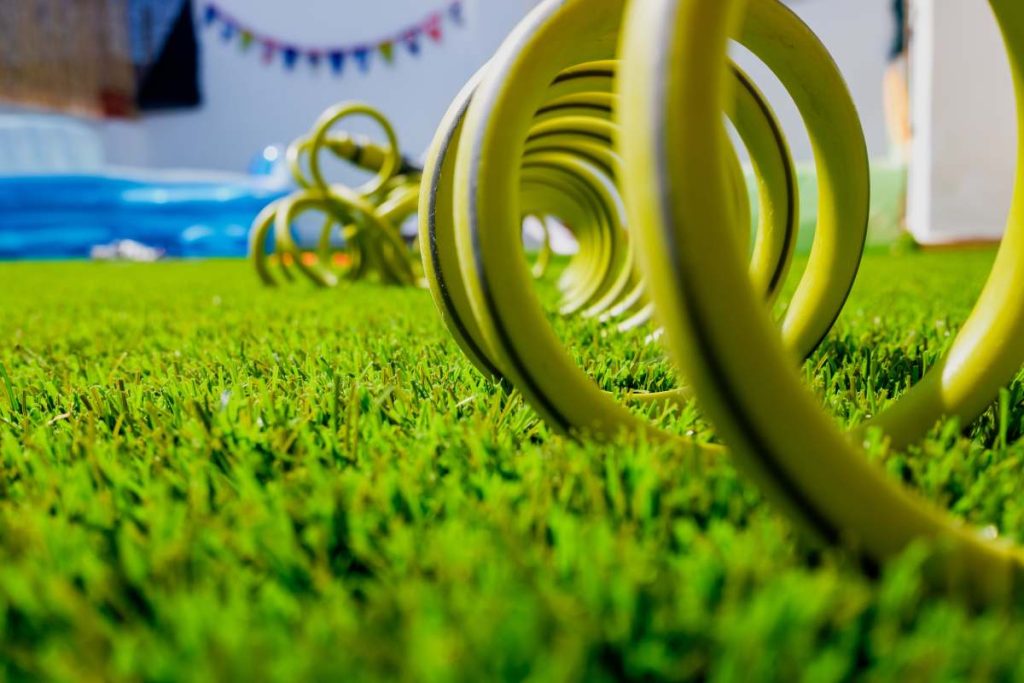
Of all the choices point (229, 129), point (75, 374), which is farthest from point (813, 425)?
point (229, 129)

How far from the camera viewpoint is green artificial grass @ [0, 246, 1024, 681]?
0.38 m

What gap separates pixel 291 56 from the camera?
9.38 metres

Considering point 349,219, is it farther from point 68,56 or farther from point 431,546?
point 68,56

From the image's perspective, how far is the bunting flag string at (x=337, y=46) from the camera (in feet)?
29.6

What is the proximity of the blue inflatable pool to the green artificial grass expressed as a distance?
6421mm

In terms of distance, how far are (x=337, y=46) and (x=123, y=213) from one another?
3.12 meters

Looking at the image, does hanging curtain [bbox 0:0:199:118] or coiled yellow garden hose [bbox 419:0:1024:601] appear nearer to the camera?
coiled yellow garden hose [bbox 419:0:1024:601]

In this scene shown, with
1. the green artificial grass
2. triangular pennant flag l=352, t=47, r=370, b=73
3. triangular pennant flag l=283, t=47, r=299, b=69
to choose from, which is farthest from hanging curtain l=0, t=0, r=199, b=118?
the green artificial grass

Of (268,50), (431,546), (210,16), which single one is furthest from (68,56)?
(431,546)

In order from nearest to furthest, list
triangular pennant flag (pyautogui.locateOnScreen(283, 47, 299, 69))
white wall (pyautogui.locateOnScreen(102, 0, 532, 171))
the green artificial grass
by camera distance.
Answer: the green artificial grass → white wall (pyautogui.locateOnScreen(102, 0, 532, 171)) → triangular pennant flag (pyautogui.locateOnScreen(283, 47, 299, 69))

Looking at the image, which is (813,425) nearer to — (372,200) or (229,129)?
(372,200)

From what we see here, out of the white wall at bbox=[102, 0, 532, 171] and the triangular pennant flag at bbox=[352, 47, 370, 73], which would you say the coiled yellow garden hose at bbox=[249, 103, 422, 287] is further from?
the triangular pennant flag at bbox=[352, 47, 370, 73]

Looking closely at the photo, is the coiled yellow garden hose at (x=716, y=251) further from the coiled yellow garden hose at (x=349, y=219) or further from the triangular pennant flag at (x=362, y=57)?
the triangular pennant flag at (x=362, y=57)

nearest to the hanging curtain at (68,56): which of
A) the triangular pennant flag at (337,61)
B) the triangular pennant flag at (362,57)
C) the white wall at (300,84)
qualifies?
the white wall at (300,84)
